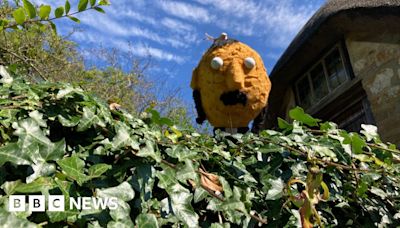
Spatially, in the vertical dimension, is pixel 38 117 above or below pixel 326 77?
above

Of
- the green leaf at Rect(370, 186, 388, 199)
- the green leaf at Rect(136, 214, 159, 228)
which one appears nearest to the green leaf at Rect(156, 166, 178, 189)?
the green leaf at Rect(136, 214, 159, 228)

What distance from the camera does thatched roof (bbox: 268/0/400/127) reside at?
4602 mm

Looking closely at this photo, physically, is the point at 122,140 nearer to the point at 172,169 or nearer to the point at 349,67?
the point at 172,169

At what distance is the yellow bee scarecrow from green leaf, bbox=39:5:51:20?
6.03 ft

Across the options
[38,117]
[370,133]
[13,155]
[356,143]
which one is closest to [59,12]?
[38,117]

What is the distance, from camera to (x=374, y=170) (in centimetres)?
122

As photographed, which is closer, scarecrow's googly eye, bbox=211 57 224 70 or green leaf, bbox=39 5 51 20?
green leaf, bbox=39 5 51 20

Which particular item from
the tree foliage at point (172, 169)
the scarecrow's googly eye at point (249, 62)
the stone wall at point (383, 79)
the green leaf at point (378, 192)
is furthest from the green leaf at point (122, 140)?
the stone wall at point (383, 79)

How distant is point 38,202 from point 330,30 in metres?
5.39

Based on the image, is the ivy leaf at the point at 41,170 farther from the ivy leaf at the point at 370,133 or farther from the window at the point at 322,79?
the window at the point at 322,79

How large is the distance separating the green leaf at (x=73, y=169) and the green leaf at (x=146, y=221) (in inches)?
5.8

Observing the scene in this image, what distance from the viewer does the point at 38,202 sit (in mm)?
752

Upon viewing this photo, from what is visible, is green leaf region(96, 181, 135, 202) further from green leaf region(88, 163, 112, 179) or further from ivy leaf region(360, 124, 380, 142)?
ivy leaf region(360, 124, 380, 142)

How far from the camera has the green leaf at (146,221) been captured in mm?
796
